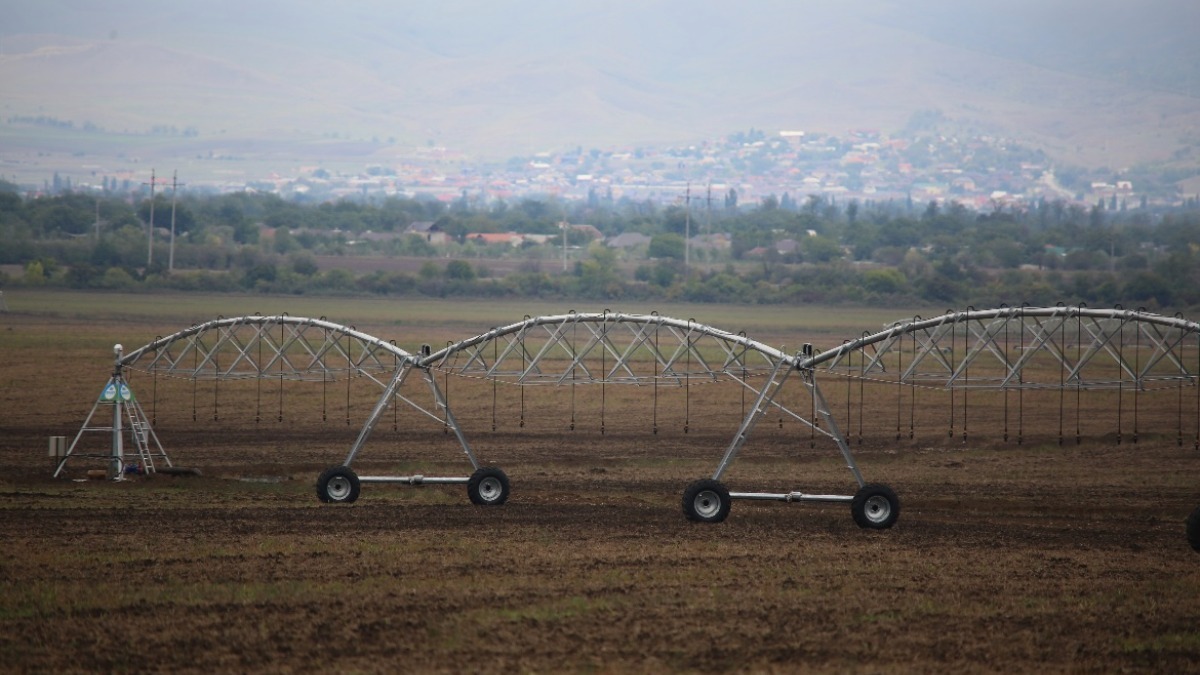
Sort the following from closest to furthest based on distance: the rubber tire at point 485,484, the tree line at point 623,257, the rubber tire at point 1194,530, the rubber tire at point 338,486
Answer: the rubber tire at point 1194,530 < the rubber tire at point 485,484 < the rubber tire at point 338,486 < the tree line at point 623,257

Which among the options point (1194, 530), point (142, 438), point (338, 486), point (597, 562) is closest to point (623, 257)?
point (142, 438)

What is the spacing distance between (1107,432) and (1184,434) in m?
2.38

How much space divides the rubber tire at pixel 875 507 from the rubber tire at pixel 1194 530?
5.52 meters

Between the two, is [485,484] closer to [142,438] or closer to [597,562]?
[597,562]

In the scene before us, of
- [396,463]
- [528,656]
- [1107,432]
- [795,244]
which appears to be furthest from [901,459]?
[795,244]

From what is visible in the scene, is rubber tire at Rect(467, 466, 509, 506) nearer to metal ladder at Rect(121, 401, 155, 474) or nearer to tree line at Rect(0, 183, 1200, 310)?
metal ladder at Rect(121, 401, 155, 474)

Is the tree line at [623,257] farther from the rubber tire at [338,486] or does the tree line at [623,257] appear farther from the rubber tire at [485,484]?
the rubber tire at [338,486]

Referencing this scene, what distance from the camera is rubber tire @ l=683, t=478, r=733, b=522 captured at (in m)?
30.7

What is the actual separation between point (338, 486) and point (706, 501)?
8431 millimetres

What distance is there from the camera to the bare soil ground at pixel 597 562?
798 inches

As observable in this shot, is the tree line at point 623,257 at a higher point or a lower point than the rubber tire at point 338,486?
higher

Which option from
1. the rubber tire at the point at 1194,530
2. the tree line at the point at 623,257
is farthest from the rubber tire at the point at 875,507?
the tree line at the point at 623,257

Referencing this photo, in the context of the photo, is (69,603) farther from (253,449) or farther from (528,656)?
(253,449)

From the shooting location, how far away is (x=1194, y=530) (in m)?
28.0
